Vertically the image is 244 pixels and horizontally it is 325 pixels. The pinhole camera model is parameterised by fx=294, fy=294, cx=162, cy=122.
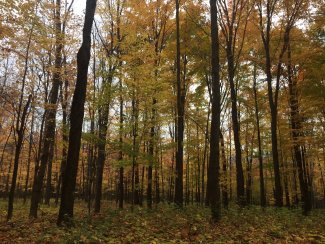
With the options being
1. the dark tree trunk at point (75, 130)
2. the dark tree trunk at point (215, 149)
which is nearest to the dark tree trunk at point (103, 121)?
the dark tree trunk at point (75, 130)

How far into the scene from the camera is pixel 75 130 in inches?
341

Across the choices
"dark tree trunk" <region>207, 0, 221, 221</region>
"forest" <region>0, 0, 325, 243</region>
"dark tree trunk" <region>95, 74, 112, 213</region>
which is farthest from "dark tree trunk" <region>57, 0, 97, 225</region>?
"dark tree trunk" <region>95, 74, 112, 213</region>

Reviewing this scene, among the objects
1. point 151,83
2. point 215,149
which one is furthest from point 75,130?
point 151,83

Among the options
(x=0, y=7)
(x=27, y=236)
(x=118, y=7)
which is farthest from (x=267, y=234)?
(x=118, y=7)

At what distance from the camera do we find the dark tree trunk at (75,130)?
8.34 m

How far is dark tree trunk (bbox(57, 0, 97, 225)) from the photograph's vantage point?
27.3 feet

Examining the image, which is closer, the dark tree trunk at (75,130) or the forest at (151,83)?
the dark tree trunk at (75,130)

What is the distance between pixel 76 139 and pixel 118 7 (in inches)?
466

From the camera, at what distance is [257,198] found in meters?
48.3

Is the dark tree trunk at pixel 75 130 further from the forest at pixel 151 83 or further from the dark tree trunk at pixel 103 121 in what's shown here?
the dark tree trunk at pixel 103 121

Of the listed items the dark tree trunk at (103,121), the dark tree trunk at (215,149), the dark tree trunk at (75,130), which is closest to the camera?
the dark tree trunk at (75,130)

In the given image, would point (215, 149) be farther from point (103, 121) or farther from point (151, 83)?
point (103, 121)

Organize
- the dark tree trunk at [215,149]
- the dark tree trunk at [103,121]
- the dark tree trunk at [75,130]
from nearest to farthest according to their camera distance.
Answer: the dark tree trunk at [75,130] < the dark tree trunk at [215,149] < the dark tree trunk at [103,121]

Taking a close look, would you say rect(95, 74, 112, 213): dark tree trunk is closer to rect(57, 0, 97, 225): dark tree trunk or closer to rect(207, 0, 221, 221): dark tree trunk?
rect(57, 0, 97, 225): dark tree trunk
